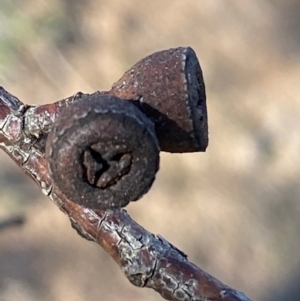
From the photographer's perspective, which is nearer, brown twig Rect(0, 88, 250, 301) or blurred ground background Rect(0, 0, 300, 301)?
brown twig Rect(0, 88, 250, 301)

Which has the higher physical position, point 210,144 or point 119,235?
point 210,144

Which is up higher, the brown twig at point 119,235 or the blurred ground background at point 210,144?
the blurred ground background at point 210,144

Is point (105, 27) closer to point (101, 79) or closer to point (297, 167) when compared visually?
point (101, 79)

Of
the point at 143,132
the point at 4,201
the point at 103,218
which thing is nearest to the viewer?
the point at 143,132

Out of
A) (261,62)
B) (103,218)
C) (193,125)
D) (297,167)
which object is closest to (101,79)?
(261,62)

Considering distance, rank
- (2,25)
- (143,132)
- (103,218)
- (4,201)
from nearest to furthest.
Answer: (143,132)
(103,218)
(4,201)
(2,25)
